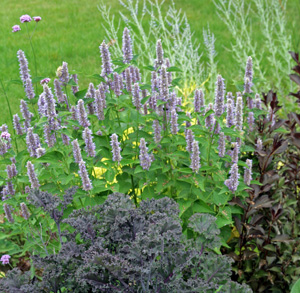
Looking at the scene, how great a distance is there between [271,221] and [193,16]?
7.85m

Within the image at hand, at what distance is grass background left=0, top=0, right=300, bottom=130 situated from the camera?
7.65 m

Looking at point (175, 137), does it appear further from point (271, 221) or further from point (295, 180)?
point (295, 180)

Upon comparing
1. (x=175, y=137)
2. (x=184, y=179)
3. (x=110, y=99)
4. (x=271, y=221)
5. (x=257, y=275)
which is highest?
(x=110, y=99)

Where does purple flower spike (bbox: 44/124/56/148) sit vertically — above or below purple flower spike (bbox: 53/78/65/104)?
below

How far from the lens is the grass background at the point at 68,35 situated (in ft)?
25.1

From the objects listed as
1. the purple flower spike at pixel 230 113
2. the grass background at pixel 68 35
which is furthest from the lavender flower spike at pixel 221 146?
the grass background at pixel 68 35

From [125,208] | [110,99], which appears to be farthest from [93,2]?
[125,208]

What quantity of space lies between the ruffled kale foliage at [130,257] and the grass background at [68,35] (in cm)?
419

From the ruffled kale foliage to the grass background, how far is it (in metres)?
4.19

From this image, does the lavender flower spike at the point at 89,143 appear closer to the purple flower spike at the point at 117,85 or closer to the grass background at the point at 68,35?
the purple flower spike at the point at 117,85

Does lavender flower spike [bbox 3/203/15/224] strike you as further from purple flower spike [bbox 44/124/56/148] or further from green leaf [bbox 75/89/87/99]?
green leaf [bbox 75/89/87/99]

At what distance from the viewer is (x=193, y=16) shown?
10.1m

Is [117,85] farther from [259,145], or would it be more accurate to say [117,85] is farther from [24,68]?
[259,145]

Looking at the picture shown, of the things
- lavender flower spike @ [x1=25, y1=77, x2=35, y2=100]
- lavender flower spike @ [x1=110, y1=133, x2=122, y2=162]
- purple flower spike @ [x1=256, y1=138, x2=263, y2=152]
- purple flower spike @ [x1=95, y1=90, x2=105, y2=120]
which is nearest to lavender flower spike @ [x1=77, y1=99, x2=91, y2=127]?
purple flower spike @ [x1=95, y1=90, x2=105, y2=120]
